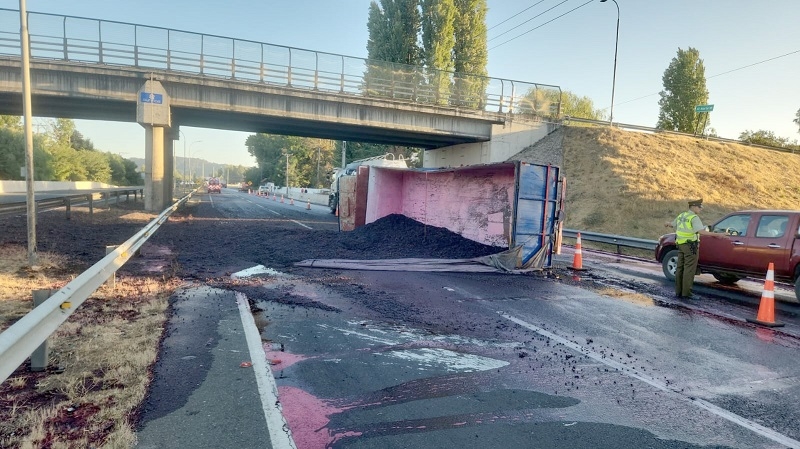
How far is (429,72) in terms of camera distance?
2752 cm

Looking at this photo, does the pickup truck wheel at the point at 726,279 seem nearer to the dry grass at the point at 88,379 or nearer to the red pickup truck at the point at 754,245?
the red pickup truck at the point at 754,245

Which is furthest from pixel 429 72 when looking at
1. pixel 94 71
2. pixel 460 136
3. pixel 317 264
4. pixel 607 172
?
pixel 317 264

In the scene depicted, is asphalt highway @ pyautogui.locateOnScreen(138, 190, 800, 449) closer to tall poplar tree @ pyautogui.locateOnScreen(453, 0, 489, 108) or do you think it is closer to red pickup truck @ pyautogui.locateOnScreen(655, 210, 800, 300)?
red pickup truck @ pyautogui.locateOnScreen(655, 210, 800, 300)

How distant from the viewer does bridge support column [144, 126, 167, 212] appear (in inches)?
965

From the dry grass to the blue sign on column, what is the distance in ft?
61.6

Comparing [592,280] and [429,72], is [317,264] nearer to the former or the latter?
[592,280]

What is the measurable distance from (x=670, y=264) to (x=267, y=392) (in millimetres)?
10514

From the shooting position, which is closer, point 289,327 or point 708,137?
point 289,327

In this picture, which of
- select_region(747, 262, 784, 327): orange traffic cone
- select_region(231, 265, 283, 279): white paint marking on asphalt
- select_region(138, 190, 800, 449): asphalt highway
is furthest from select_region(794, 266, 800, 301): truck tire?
select_region(231, 265, 283, 279): white paint marking on asphalt

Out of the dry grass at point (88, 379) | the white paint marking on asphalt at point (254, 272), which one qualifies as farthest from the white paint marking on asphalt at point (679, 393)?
the white paint marking on asphalt at point (254, 272)

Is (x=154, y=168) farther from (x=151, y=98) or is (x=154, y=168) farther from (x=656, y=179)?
(x=656, y=179)

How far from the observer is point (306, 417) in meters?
3.51

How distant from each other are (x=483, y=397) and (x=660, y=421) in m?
1.36

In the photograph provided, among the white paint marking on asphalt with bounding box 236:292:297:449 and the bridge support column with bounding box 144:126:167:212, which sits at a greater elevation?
the bridge support column with bounding box 144:126:167:212
